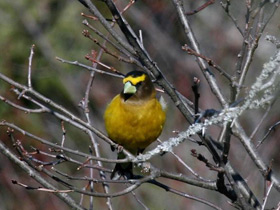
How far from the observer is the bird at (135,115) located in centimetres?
440

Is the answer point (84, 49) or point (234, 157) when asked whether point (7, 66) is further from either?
point (234, 157)

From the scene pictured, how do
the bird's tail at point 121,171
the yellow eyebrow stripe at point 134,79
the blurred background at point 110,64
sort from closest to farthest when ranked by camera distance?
the yellow eyebrow stripe at point 134,79 < the bird's tail at point 121,171 < the blurred background at point 110,64

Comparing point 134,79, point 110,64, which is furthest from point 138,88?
point 110,64

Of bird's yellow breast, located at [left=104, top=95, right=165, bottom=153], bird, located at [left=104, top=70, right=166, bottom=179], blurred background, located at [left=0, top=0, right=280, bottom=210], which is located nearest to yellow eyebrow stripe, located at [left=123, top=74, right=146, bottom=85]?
bird, located at [left=104, top=70, right=166, bottom=179]

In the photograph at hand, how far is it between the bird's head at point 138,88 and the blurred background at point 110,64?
269cm

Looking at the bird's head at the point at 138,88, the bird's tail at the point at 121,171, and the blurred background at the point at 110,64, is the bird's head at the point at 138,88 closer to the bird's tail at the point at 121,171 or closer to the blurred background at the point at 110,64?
the bird's tail at the point at 121,171

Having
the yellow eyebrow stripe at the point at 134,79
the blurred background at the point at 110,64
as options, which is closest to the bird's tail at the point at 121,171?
the yellow eyebrow stripe at the point at 134,79

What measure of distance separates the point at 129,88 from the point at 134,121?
22 centimetres

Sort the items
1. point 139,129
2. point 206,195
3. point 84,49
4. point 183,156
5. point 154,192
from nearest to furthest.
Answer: point 139,129
point 206,195
point 183,156
point 154,192
point 84,49

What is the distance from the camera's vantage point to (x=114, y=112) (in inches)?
175

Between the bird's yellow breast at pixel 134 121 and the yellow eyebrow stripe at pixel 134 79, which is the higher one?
the yellow eyebrow stripe at pixel 134 79

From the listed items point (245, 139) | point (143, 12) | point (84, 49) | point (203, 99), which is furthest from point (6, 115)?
point (245, 139)

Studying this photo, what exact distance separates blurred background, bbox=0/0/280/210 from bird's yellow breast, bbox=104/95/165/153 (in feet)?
8.90

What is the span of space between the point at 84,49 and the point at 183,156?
3079 mm
